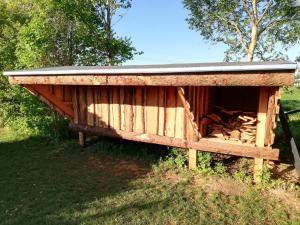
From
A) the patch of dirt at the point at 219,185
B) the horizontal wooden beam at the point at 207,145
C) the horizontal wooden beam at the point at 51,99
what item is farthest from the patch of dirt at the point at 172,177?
the horizontal wooden beam at the point at 51,99

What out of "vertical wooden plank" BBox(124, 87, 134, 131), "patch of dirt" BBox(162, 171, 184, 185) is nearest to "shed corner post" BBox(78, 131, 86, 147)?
"vertical wooden plank" BBox(124, 87, 134, 131)

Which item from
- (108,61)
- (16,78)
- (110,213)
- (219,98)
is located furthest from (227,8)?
(110,213)

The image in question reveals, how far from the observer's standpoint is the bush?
33.5ft

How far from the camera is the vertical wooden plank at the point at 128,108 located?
7555 millimetres

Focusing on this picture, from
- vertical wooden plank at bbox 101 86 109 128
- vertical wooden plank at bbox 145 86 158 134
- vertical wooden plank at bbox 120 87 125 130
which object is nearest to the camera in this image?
vertical wooden plank at bbox 145 86 158 134

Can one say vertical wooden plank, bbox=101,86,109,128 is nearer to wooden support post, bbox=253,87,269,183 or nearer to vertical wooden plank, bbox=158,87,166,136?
vertical wooden plank, bbox=158,87,166,136

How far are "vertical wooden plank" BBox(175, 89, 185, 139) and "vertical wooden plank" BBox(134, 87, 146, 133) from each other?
97cm

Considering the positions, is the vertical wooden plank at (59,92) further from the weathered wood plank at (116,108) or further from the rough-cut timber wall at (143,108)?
the weathered wood plank at (116,108)

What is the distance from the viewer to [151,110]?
7.24 metres

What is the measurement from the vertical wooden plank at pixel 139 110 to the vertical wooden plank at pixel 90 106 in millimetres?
1575

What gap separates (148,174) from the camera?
6777 millimetres

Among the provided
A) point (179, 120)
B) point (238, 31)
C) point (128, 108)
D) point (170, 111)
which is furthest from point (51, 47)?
point (238, 31)

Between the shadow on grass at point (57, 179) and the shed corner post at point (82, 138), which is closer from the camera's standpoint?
the shadow on grass at point (57, 179)

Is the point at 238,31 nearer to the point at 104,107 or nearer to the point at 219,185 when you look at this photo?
the point at 104,107
